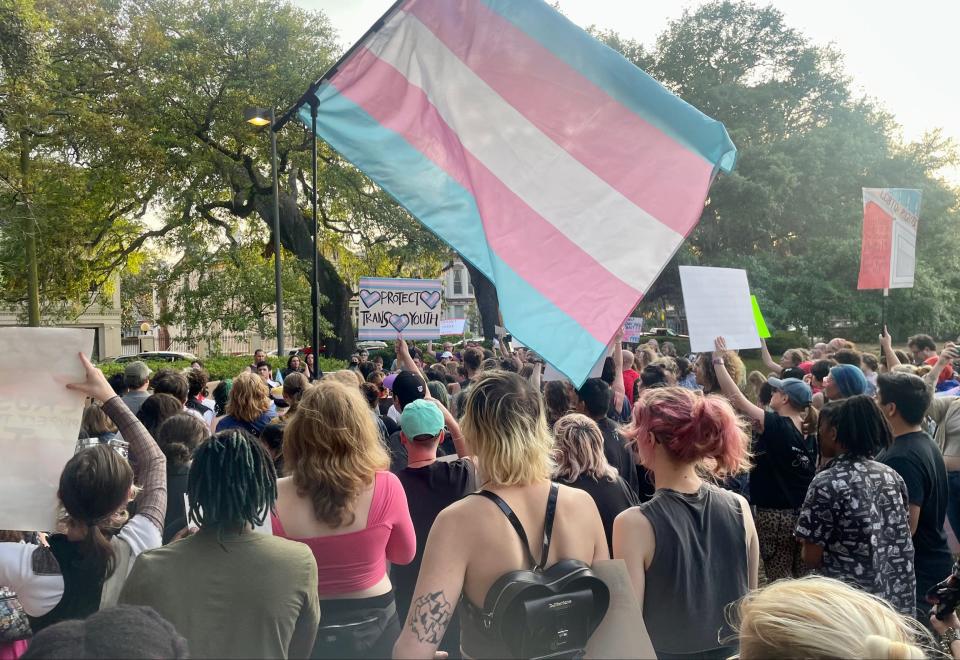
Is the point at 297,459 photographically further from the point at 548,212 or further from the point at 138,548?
the point at 548,212

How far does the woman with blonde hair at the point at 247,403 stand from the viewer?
Result: 5348mm

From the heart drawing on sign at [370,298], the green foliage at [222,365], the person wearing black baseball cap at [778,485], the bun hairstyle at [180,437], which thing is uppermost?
the heart drawing on sign at [370,298]

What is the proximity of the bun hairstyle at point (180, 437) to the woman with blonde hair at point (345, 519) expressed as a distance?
3.90ft

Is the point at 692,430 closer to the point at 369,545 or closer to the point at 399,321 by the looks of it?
the point at 369,545

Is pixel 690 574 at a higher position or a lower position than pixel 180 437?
lower

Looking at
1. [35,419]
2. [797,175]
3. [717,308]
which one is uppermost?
[797,175]

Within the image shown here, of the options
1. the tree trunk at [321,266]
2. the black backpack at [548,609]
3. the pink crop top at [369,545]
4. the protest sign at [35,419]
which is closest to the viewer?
the black backpack at [548,609]

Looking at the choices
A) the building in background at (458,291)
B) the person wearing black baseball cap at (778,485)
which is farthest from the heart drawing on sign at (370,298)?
the building in background at (458,291)

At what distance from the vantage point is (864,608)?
4.59ft

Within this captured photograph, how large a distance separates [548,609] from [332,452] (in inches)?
47.9

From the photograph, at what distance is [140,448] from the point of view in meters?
2.80

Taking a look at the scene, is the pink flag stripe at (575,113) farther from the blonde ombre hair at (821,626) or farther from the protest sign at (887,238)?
the protest sign at (887,238)

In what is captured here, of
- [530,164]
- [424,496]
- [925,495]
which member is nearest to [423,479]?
[424,496]

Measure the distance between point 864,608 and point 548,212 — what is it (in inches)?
127
